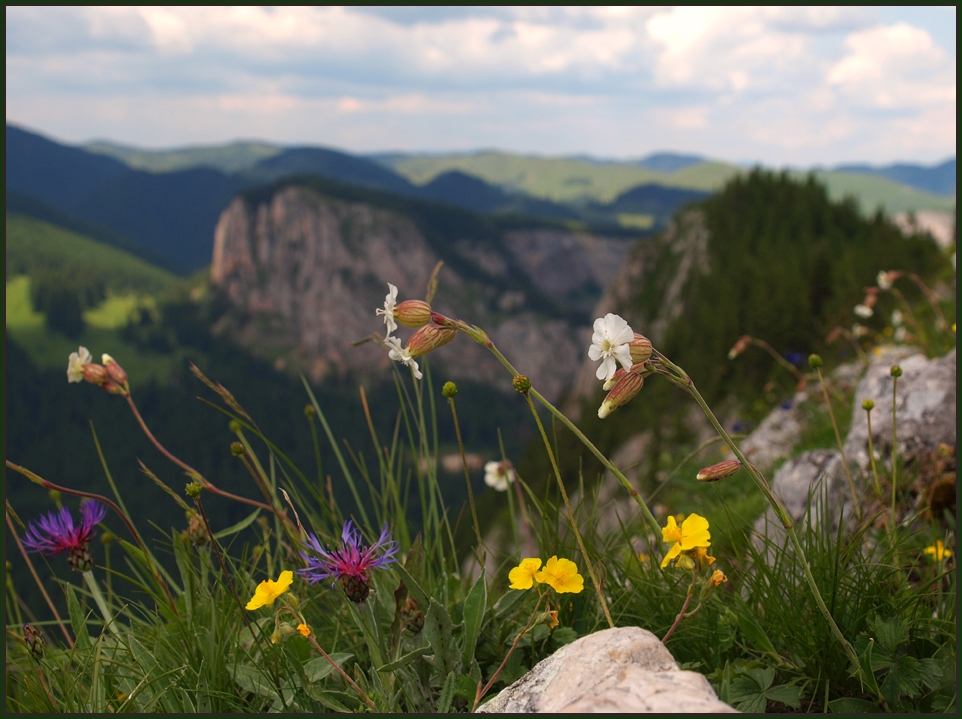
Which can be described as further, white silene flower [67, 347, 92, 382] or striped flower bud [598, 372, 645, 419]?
white silene flower [67, 347, 92, 382]

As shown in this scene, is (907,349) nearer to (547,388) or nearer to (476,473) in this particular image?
(476,473)

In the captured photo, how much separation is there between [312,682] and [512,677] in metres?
0.90

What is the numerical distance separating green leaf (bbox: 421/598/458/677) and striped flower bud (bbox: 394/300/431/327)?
1.22m

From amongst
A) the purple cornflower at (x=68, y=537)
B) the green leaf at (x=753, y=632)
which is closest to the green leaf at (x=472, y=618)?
the green leaf at (x=753, y=632)

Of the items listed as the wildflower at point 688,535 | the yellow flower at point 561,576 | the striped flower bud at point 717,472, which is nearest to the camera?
the striped flower bud at point 717,472

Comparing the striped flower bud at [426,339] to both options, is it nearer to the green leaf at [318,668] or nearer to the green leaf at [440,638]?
the green leaf at [440,638]

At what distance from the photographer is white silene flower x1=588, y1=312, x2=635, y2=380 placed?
207 centimetres

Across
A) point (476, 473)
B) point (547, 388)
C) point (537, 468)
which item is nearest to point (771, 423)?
point (537, 468)

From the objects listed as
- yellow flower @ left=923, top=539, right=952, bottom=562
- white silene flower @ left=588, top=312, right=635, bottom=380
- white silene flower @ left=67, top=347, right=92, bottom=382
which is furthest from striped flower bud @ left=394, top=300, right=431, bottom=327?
yellow flower @ left=923, top=539, right=952, bottom=562

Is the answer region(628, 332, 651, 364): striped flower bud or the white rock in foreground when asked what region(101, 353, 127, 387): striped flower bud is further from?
region(628, 332, 651, 364): striped flower bud

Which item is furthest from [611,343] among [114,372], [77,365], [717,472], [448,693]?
[77,365]

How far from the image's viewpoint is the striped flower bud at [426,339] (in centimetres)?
246

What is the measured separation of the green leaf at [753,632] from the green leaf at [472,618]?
3.57 feet

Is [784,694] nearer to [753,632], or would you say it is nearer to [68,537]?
[753,632]
